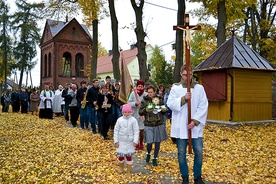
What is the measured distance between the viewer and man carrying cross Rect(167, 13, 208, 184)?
5.37 meters

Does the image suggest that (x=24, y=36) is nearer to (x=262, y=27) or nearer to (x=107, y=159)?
(x=262, y=27)

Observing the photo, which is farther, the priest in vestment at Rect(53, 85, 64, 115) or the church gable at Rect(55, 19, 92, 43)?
the church gable at Rect(55, 19, 92, 43)

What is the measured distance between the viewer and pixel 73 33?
132 feet

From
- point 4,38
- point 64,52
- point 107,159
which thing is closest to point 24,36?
point 4,38

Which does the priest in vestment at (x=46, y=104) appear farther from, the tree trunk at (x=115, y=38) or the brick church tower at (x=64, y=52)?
the brick church tower at (x=64, y=52)

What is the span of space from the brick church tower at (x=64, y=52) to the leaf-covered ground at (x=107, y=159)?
88.0ft

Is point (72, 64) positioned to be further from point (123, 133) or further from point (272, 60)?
point (123, 133)

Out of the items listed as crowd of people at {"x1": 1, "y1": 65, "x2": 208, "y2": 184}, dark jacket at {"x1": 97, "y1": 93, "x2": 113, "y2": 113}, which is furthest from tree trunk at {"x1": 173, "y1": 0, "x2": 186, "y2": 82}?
dark jacket at {"x1": 97, "y1": 93, "x2": 113, "y2": 113}

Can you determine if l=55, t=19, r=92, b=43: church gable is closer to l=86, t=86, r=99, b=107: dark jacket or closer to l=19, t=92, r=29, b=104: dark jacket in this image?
l=19, t=92, r=29, b=104: dark jacket

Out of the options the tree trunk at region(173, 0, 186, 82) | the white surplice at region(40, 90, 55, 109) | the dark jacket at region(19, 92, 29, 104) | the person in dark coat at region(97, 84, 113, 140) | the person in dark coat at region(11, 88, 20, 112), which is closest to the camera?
the person in dark coat at region(97, 84, 113, 140)

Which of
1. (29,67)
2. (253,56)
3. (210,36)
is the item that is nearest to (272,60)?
(210,36)

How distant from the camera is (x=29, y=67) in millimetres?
49594

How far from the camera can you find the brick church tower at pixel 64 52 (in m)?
38.7

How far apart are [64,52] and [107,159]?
110 ft
